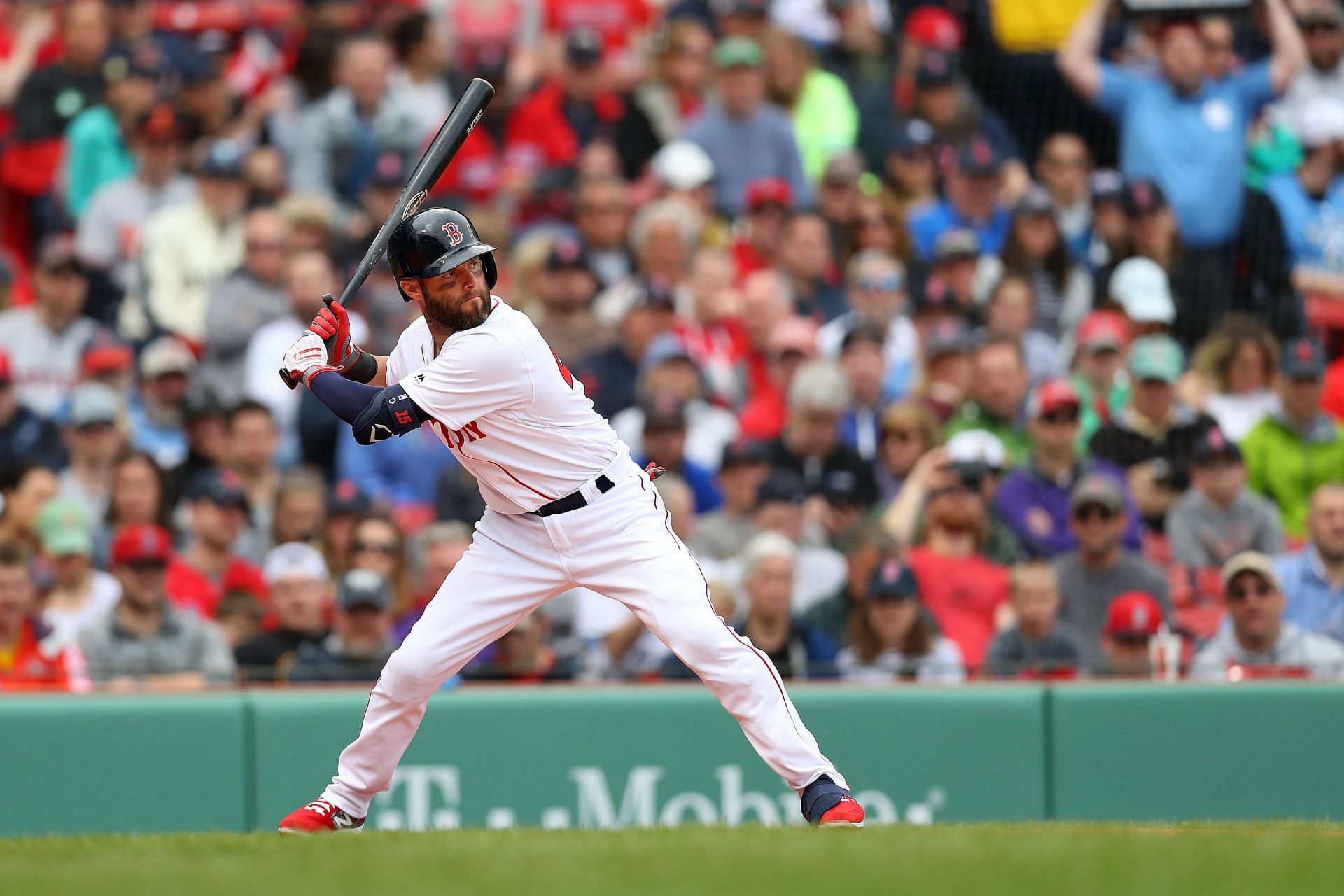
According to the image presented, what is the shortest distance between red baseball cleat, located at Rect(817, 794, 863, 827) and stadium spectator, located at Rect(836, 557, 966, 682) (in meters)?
1.95

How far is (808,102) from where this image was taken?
1155cm

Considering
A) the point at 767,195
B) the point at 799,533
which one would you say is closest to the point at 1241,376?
the point at 799,533

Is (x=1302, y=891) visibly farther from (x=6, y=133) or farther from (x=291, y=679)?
(x=6, y=133)

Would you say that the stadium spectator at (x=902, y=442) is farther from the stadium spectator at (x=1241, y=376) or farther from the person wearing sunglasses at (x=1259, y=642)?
the person wearing sunglasses at (x=1259, y=642)

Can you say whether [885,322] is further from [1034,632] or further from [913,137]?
[1034,632]

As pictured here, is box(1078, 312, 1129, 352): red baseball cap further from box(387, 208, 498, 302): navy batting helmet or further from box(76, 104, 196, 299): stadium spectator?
box(76, 104, 196, 299): stadium spectator

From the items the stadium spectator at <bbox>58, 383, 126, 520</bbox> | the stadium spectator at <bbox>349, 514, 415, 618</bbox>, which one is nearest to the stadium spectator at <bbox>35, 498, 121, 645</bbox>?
the stadium spectator at <bbox>58, 383, 126, 520</bbox>

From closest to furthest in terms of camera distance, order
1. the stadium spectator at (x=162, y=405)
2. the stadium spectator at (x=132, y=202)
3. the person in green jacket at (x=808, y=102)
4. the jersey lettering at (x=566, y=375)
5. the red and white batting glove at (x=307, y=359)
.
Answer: the red and white batting glove at (x=307, y=359)
the jersey lettering at (x=566, y=375)
the stadium spectator at (x=162, y=405)
the stadium spectator at (x=132, y=202)
the person in green jacket at (x=808, y=102)

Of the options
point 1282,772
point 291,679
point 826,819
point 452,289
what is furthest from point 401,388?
point 1282,772

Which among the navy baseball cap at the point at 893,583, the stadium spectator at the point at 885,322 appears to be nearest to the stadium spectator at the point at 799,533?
the navy baseball cap at the point at 893,583

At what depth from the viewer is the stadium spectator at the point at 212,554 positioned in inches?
337

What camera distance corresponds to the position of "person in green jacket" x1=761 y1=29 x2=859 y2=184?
11383 millimetres

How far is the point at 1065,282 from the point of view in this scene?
33.7 ft

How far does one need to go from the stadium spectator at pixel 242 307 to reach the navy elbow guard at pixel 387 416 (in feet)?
14.9
